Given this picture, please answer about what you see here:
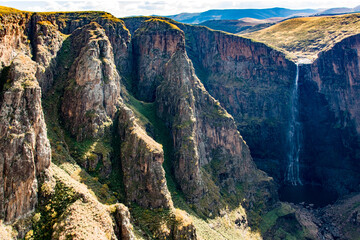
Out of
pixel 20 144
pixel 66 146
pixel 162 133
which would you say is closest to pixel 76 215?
pixel 20 144

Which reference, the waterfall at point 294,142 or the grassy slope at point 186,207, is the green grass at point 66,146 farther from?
the waterfall at point 294,142

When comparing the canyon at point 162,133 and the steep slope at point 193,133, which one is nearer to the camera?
the canyon at point 162,133

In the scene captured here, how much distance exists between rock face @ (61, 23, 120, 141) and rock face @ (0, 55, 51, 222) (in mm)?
21185

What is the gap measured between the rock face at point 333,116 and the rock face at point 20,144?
411ft

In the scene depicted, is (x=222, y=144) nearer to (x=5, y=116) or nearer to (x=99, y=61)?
(x=99, y=61)

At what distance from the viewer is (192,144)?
107 metres

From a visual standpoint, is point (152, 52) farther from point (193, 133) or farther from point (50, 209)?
point (50, 209)

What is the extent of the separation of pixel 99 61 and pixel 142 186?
3685 cm

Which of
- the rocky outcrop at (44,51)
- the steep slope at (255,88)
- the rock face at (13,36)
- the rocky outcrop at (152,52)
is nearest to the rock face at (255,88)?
the steep slope at (255,88)

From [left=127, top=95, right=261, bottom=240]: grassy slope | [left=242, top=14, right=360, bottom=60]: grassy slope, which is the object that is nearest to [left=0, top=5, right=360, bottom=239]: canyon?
[left=127, top=95, right=261, bottom=240]: grassy slope

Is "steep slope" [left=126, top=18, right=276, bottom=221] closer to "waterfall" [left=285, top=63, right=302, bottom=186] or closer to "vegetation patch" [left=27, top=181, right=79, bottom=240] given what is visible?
"waterfall" [left=285, top=63, right=302, bottom=186]

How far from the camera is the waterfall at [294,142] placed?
506 ft

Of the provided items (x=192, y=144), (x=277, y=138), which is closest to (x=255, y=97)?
(x=277, y=138)

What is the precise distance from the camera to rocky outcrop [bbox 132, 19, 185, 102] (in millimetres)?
137125
